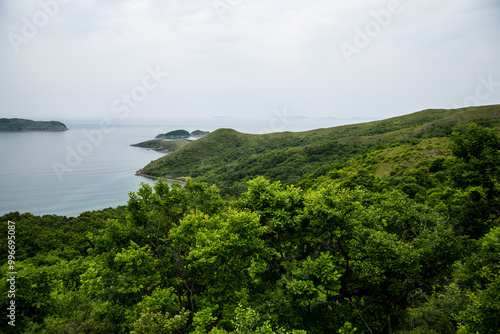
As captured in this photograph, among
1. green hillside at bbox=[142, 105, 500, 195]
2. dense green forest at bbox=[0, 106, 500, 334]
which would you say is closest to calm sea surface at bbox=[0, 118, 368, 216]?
green hillside at bbox=[142, 105, 500, 195]

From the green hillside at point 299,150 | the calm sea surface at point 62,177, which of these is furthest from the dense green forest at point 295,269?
the calm sea surface at point 62,177

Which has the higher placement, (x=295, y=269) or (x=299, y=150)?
(x=295, y=269)

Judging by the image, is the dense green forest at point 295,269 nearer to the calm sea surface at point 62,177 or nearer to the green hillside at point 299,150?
the green hillside at point 299,150

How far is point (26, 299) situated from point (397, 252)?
1404 centimetres

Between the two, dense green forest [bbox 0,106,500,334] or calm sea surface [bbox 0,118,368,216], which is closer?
dense green forest [bbox 0,106,500,334]

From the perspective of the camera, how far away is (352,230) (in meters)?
9.54

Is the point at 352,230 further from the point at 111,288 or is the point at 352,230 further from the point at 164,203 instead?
the point at 111,288

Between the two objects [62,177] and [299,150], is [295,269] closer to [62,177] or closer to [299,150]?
[299,150]

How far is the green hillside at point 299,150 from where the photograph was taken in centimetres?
9316

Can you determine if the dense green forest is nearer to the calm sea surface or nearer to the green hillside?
the green hillside

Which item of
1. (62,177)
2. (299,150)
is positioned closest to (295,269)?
(299,150)

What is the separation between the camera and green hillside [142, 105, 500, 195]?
9316 centimetres

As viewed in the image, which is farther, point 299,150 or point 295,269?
point 299,150

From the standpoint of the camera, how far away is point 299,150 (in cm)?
13188
